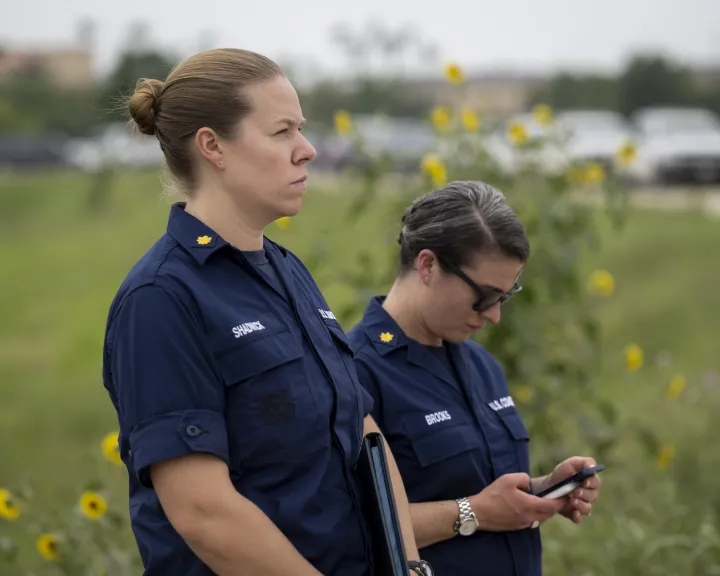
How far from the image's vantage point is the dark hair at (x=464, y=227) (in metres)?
2.61

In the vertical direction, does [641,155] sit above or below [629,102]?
above

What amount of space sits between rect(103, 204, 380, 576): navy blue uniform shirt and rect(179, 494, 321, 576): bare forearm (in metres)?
0.02

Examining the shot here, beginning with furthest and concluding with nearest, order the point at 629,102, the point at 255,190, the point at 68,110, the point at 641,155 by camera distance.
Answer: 1. the point at 68,110
2. the point at 629,102
3. the point at 641,155
4. the point at 255,190

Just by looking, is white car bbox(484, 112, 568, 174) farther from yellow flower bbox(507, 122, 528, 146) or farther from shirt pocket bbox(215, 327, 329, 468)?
shirt pocket bbox(215, 327, 329, 468)

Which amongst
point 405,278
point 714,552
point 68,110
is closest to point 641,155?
point 714,552

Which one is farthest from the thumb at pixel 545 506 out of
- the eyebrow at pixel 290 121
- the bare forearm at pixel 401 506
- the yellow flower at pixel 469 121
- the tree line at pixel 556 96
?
the tree line at pixel 556 96

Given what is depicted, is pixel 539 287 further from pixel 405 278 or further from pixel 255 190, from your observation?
pixel 255 190

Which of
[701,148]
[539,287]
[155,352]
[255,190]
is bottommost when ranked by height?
[701,148]

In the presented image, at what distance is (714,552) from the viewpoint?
4.30 m

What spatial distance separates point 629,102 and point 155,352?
30185 mm

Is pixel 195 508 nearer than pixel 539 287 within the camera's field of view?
Yes

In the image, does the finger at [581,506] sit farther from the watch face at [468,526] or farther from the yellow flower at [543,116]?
the yellow flower at [543,116]

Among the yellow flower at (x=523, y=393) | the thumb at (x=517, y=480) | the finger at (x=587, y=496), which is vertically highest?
the thumb at (x=517, y=480)

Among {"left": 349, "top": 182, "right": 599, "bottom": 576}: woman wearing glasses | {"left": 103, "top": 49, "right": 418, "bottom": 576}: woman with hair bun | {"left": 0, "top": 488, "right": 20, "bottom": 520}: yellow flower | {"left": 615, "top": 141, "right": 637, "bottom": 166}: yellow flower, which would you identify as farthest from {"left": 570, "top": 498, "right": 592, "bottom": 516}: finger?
{"left": 615, "top": 141, "right": 637, "bottom": 166}: yellow flower
